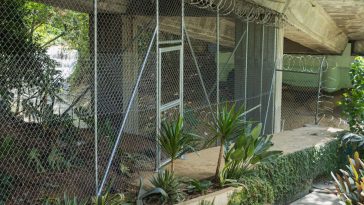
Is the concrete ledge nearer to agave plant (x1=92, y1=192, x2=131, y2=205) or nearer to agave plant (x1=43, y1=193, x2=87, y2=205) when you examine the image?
agave plant (x1=92, y1=192, x2=131, y2=205)

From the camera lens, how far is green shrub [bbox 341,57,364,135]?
10930 mm

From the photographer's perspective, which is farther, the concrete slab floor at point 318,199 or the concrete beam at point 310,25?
the concrete beam at point 310,25

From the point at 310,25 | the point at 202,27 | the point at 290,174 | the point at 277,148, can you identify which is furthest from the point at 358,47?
the point at 290,174

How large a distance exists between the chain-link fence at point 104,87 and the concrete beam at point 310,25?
1.37 ft

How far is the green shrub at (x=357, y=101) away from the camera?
35.9ft

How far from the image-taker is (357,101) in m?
11.0

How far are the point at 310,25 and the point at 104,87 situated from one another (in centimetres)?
735

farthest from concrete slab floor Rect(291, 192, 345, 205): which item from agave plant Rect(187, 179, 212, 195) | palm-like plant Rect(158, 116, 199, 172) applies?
palm-like plant Rect(158, 116, 199, 172)

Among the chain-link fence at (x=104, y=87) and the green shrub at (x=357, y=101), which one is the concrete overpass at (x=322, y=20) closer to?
the chain-link fence at (x=104, y=87)

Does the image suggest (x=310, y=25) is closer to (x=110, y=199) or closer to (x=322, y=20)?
(x=322, y=20)

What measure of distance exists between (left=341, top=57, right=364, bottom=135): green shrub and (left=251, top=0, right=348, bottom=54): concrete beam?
2121 mm

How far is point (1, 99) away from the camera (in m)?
6.85

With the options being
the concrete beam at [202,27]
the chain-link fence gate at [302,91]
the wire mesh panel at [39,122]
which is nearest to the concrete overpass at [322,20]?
the chain-link fence gate at [302,91]

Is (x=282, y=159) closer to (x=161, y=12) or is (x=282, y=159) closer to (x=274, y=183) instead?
(x=274, y=183)
